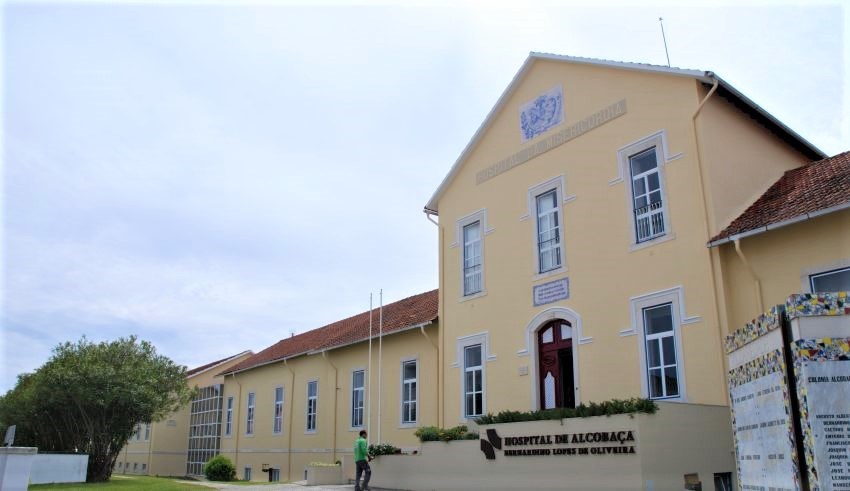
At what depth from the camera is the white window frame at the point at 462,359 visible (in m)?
17.9

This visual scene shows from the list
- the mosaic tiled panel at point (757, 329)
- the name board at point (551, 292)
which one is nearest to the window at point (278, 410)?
the name board at point (551, 292)

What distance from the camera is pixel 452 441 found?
51.8ft

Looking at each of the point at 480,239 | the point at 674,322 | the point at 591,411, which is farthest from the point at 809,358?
the point at 480,239

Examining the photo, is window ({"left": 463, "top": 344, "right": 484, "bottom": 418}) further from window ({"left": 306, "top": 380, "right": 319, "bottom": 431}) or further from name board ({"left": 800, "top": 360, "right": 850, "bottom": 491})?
name board ({"left": 800, "top": 360, "right": 850, "bottom": 491})

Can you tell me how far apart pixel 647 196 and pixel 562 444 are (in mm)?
5388

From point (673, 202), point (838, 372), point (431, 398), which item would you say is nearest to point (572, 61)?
point (673, 202)

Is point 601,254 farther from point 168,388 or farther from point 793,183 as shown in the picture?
point 168,388

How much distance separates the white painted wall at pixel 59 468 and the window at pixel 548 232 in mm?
16092

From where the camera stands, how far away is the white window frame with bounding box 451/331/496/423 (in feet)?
58.8

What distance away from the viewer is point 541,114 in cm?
1783

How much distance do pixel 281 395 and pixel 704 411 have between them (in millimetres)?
21745

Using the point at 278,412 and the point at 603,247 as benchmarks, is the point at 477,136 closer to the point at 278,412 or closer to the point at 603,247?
the point at 603,247

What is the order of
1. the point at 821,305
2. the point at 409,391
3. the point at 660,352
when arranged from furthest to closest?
the point at 409,391
the point at 660,352
the point at 821,305

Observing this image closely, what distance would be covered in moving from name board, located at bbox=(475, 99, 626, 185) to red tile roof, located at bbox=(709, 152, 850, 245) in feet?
11.7
